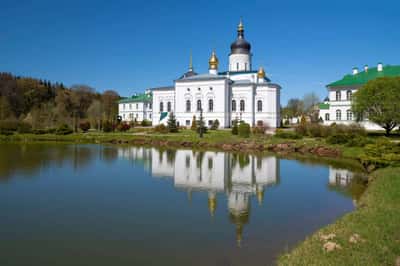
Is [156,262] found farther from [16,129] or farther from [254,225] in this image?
[16,129]

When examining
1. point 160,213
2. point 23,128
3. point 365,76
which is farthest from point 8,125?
point 365,76

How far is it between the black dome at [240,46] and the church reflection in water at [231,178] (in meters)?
31.9

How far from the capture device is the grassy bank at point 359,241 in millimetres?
4910

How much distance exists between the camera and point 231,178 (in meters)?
13.4

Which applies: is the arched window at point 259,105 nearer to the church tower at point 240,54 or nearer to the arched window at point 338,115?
the church tower at point 240,54

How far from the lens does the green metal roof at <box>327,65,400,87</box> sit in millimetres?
36969

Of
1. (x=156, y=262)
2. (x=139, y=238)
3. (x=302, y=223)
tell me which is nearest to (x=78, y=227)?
(x=139, y=238)

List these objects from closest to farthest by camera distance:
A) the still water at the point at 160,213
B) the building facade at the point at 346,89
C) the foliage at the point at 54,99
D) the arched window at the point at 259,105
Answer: the still water at the point at 160,213 < the building facade at the point at 346,89 < the arched window at the point at 259,105 < the foliage at the point at 54,99

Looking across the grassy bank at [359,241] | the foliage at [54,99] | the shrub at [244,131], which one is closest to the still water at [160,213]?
the grassy bank at [359,241]

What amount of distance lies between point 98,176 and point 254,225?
8017mm

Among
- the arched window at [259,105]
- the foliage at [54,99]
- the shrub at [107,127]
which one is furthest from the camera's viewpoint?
the foliage at [54,99]

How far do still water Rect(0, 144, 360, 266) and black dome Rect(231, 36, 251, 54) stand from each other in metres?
36.0

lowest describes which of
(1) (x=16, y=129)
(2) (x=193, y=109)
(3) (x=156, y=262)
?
(3) (x=156, y=262)

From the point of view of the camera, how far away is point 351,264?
15.5 feet
